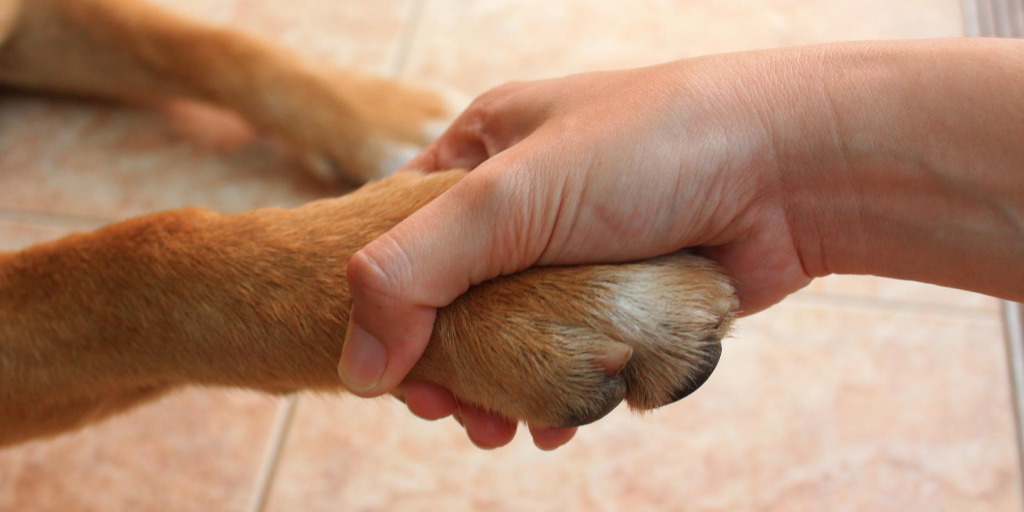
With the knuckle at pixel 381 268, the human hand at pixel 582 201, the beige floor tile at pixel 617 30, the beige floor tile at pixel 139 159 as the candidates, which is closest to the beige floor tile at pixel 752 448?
the human hand at pixel 582 201

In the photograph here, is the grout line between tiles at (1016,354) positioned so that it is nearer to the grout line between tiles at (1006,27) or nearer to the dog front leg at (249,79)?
the grout line between tiles at (1006,27)

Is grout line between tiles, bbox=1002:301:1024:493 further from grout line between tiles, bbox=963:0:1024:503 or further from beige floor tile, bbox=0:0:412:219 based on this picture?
beige floor tile, bbox=0:0:412:219

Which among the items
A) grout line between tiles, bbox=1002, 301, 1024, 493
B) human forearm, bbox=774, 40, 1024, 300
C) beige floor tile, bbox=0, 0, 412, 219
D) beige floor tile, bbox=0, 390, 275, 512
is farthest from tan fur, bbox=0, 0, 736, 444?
grout line between tiles, bbox=1002, 301, 1024, 493

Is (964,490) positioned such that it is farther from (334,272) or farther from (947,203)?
(334,272)

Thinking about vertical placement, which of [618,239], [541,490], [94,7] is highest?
[618,239]

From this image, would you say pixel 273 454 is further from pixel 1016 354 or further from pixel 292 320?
pixel 1016 354

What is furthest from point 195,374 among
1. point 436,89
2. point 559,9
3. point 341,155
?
point 559,9

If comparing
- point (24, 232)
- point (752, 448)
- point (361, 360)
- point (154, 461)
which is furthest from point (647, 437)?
point (24, 232)
